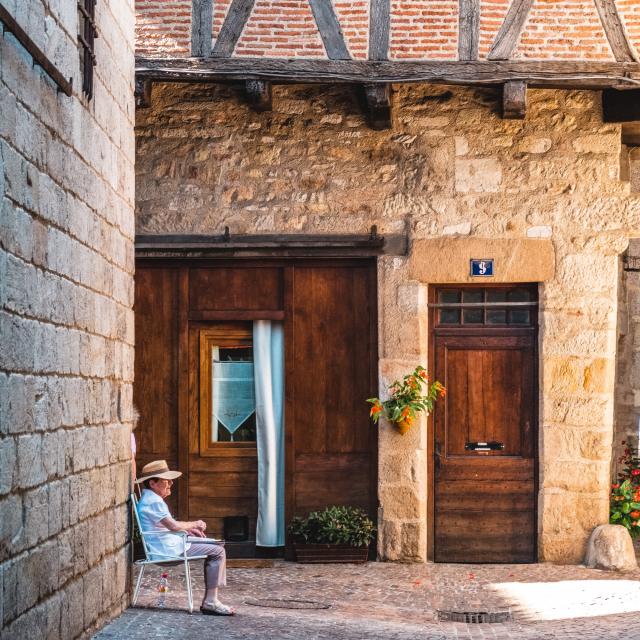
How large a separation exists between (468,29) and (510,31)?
0.30 meters

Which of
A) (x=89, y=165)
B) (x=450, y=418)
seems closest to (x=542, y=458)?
(x=450, y=418)

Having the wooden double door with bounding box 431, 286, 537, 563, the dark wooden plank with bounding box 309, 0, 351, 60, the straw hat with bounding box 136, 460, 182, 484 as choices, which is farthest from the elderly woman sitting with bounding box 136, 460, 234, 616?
the dark wooden plank with bounding box 309, 0, 351, 60

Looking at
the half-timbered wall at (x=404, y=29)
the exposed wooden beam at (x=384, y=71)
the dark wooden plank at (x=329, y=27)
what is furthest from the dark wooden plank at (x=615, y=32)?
A: the dark wooden plank at (x=329, y=27)

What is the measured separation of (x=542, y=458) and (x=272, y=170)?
3.06 metres

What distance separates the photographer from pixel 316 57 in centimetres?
854

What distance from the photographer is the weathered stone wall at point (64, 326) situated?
4.36 m

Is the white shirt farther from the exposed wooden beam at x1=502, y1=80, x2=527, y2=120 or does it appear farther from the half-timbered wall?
the exposed wooden beam at x1=502, y1=80, x2=527, y2=120

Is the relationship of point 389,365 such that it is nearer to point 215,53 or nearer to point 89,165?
point 215,53

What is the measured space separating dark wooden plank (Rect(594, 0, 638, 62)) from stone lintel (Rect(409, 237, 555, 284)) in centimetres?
149

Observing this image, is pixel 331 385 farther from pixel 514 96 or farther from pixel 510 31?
pixel 510 31

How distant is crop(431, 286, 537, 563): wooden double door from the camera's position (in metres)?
9.21

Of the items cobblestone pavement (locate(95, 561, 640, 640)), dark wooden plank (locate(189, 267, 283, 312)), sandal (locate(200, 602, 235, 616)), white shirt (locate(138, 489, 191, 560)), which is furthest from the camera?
dark wooden plank (locate(189, 267, 283, 312))

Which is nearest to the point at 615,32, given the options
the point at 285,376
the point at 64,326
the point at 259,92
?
the point at 259,92

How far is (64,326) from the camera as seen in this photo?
5188mm
